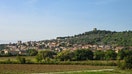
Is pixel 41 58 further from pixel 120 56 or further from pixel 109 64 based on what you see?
pixel 120 56

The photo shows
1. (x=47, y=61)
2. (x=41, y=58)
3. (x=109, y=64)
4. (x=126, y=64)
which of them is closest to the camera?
(x=126, y=64)

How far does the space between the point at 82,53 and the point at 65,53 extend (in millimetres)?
8395

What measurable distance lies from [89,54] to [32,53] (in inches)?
1118

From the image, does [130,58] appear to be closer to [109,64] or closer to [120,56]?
[109,64]

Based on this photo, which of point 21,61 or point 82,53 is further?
point 82,53

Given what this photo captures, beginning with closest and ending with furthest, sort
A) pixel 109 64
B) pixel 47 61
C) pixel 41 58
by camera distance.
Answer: pixel 109 64 → pixel 47 61 → pixel 41 58

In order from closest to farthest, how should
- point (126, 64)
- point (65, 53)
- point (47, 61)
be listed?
point (126, 64) → point (47, 61) → point (65, 53)

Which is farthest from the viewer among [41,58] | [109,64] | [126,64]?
[41,58]

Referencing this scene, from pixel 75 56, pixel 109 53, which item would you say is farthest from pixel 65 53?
pixel 109 53

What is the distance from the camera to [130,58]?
6638cm

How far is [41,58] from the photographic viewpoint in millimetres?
95312

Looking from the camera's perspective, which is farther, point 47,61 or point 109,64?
point 47,61

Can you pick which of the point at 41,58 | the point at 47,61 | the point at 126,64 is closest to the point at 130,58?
the point at 126,64

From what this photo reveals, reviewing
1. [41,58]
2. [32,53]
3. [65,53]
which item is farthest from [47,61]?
[32,53]
